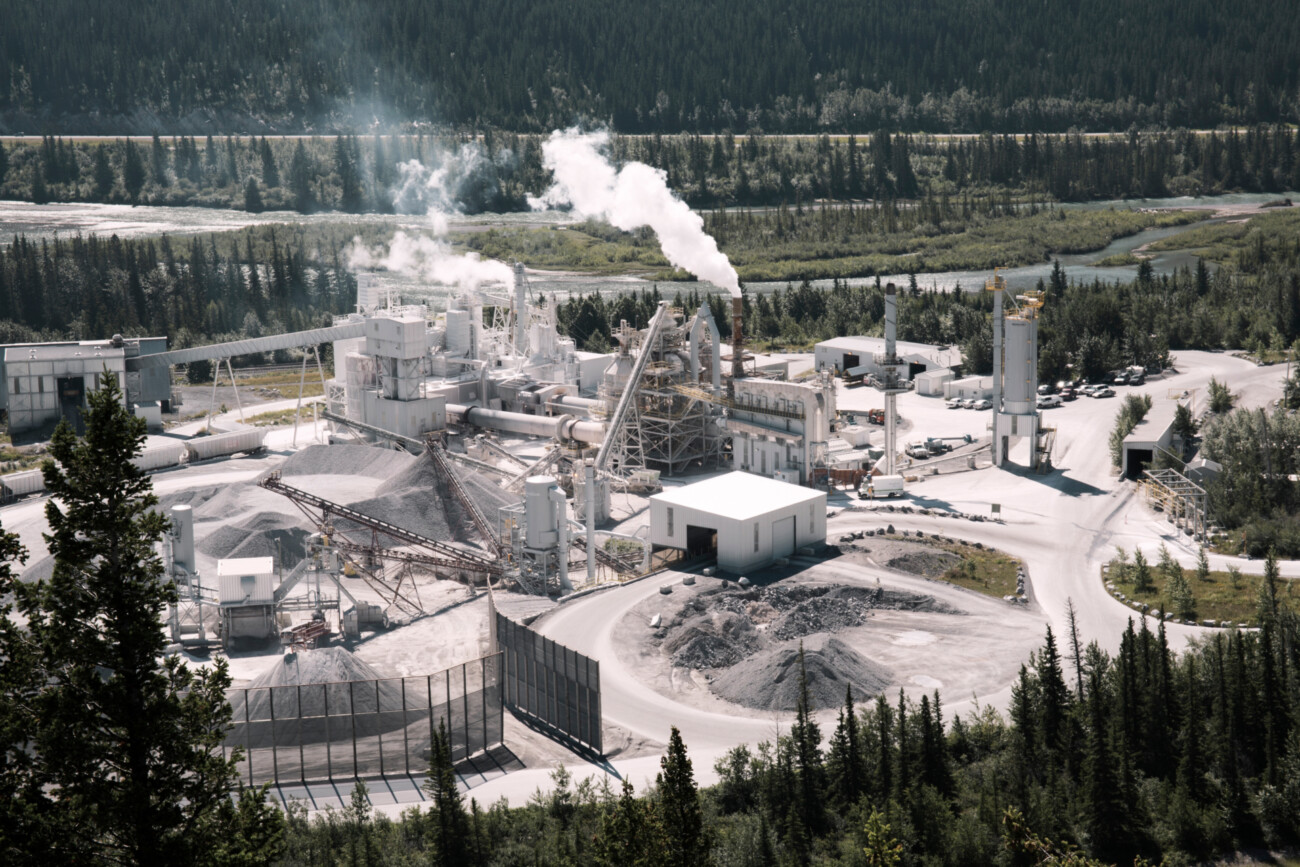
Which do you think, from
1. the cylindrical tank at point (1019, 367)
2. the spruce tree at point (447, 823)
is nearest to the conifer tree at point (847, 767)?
the spruce tree at point (447, 823)

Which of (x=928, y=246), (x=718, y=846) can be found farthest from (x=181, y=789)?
(x=928, y=246)

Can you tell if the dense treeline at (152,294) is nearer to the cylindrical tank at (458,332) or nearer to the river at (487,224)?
the river at (487,224)

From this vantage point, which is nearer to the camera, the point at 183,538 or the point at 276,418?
the point at 183,538

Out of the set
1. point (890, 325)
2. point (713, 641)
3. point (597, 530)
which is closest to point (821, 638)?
point (713, 641)

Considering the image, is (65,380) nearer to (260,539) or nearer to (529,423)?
(529,423)

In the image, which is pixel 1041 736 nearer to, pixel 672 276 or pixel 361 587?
pixel 361 587
